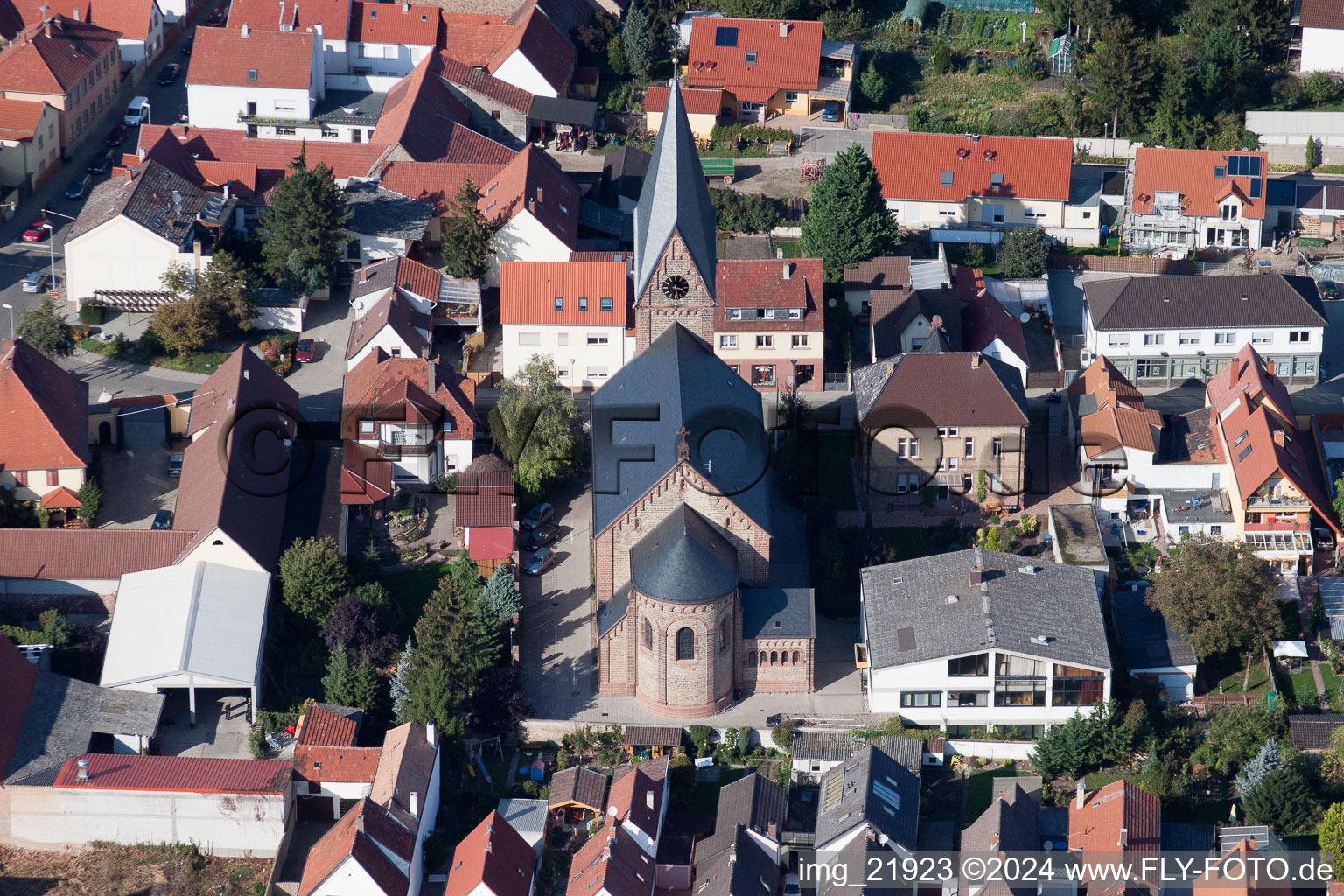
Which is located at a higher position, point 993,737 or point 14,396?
point 14,396

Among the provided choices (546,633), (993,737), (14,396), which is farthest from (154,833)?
(993,737)

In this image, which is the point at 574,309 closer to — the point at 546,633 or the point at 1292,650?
the point at 546,633

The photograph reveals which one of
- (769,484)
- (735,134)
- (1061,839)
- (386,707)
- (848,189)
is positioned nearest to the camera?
(1061,839)

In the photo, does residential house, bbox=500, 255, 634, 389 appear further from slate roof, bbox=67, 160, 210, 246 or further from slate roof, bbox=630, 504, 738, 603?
slate roof, bbox=630, 504, 738, 603

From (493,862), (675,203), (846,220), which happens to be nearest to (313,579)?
(493,862)

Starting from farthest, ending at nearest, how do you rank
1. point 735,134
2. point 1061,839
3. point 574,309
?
point 735,134 → point 574,309 → point 1061,839

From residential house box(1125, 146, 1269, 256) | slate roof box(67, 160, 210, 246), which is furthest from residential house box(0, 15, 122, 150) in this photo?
residential house box(1125, 146, 1269, 256)
